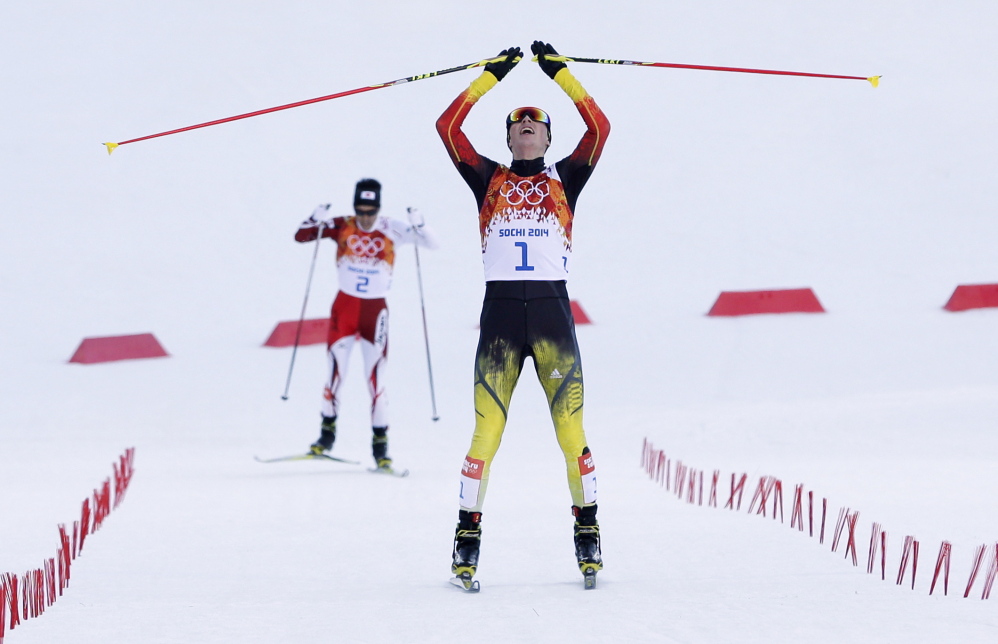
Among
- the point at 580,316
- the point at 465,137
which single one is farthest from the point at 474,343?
the point at 465,137

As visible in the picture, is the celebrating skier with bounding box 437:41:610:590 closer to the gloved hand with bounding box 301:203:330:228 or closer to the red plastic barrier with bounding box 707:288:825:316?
the gloved hand with bounding box 301:203:330:228

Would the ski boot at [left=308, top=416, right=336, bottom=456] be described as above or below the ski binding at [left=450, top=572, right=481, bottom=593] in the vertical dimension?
above

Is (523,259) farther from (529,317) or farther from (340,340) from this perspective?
(340,340)

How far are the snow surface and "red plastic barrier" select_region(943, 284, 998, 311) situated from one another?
710 mm

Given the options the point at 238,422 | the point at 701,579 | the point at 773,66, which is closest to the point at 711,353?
the point at 238,422

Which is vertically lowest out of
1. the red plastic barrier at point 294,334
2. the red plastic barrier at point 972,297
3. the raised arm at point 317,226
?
the red plastic barrier at point 294,334

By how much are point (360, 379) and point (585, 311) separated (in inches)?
183

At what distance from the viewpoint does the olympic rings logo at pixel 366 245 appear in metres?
10.7

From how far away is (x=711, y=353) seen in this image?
16.1 metres

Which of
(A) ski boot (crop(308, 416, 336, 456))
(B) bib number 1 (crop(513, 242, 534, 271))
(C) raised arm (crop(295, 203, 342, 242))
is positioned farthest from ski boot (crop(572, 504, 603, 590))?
(C) raised arm (crop(295, 203, 342, 242))

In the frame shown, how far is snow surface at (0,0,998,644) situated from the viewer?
5312mm

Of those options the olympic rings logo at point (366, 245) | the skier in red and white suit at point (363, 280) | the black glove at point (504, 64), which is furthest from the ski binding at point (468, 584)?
the olympic rings logo at point (366, 245)

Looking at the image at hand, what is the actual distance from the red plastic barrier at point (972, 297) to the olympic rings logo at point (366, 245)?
10.6 metres

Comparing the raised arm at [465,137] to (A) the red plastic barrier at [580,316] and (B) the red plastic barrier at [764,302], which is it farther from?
(B) the red plastic barrier at [764,302]
